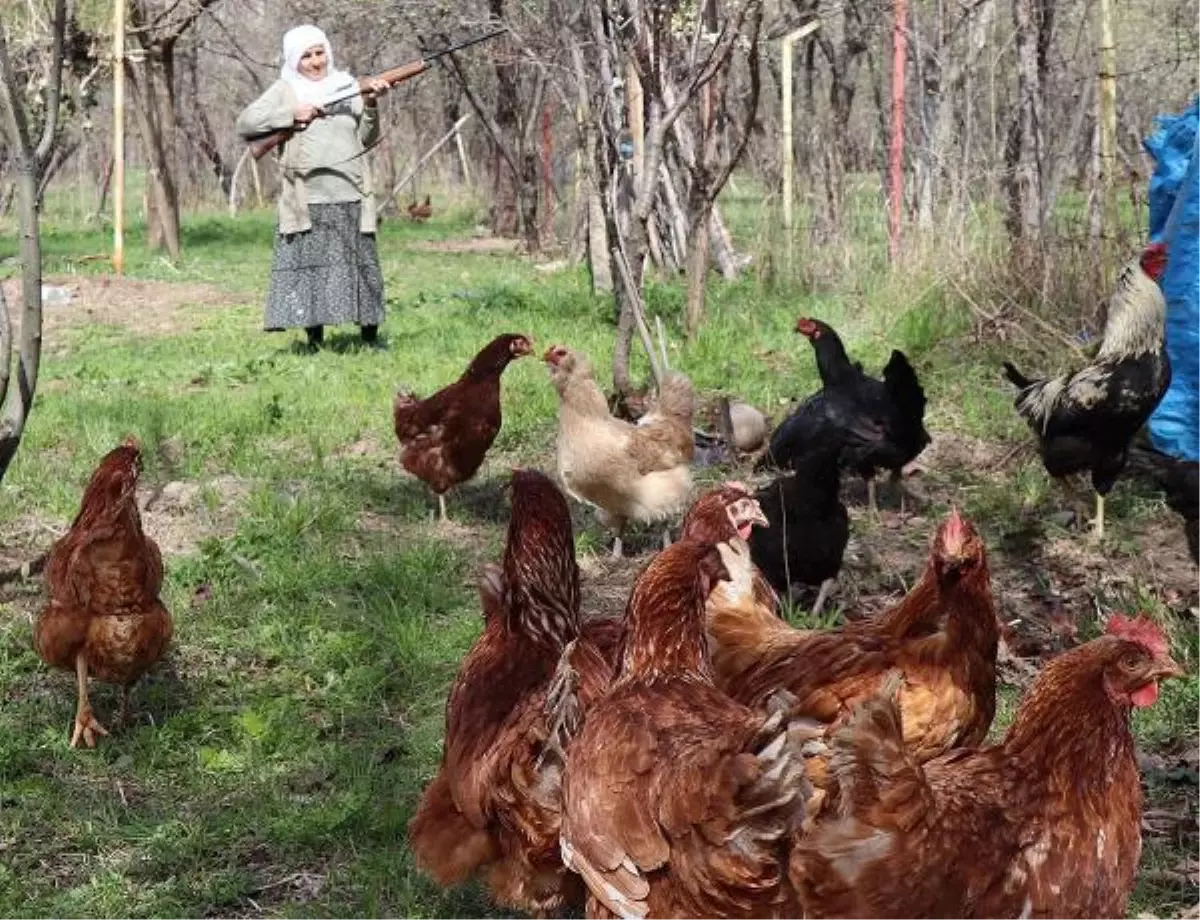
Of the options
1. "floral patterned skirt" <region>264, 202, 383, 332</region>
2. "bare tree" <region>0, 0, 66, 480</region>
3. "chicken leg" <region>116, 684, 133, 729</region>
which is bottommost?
"chicken leg" <region>116, 684, 133, 729</region>

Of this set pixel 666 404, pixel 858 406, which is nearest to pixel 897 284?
pixel 858 406

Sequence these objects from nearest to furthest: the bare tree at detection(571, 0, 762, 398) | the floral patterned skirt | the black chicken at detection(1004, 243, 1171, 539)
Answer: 1. the black chicken at detection(1004, 243, 1171, 539)
2. the bare tree at detection(571, 0, 762, 398)
3. the floral patterned skirt

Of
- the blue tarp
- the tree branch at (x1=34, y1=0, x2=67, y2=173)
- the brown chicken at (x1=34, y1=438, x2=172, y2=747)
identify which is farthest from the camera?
the blue tarp

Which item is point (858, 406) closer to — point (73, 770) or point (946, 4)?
point (73, 770)

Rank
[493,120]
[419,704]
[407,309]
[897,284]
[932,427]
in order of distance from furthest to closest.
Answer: [493,120], [407,309], [897,284], [932,427], [419,704]

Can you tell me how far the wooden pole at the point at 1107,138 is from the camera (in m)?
8.52

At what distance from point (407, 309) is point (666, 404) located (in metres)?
7.44

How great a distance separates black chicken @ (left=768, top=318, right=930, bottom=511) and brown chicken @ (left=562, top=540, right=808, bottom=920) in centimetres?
377

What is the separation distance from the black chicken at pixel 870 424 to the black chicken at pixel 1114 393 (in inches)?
25.6

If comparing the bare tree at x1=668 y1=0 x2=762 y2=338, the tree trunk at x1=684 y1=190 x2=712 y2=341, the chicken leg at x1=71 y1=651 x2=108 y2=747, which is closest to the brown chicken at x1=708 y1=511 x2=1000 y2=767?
the chicken leg at x1=71 y1=651 x2=108 y2=747

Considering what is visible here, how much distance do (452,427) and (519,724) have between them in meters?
3.74

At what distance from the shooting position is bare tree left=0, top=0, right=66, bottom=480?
5004mm

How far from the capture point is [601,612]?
18.7 ft

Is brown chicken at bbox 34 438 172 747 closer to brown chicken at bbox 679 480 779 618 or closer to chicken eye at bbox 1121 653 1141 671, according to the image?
brown chicken at bbox 679 480 779 618
